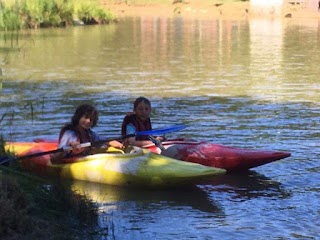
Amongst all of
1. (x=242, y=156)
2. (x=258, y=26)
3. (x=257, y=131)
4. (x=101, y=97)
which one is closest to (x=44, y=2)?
(x=258, y=26)

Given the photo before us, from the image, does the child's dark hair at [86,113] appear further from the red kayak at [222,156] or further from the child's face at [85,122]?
the red kayak at [222,156]

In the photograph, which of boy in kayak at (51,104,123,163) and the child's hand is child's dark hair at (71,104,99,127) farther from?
the child's hand

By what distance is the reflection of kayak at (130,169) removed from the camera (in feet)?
23.5

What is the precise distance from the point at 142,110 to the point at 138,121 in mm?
159

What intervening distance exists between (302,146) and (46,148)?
10.8 ft

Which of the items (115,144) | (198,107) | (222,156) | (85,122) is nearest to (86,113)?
(85,122)

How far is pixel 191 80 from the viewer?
15.9 meters

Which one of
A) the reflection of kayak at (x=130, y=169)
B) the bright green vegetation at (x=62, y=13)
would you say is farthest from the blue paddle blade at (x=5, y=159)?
the bright green vegetation at (x=62, y=13)

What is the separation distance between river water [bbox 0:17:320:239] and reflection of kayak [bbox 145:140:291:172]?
0.55ft

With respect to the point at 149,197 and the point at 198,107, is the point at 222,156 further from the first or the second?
the point at 198,107

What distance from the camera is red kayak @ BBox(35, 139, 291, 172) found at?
7766 millimetres

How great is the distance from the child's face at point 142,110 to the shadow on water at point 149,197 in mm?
1051

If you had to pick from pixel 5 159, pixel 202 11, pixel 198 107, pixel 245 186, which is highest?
pixel 202 11

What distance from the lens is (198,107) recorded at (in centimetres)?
1229
